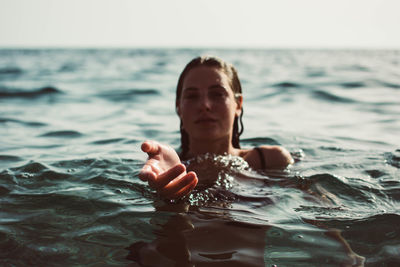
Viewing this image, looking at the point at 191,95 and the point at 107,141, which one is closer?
the point at 191,95

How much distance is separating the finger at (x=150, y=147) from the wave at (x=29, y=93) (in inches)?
361

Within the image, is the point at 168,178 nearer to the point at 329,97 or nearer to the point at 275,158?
the point at 275,158

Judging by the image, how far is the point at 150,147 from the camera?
2.32 meters

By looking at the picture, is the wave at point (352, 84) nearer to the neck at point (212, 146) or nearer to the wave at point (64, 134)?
the wave at point (64, 134)

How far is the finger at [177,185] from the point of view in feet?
7.18

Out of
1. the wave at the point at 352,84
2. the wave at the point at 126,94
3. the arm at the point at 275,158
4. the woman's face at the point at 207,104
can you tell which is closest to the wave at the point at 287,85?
the wave at the point at 352,84

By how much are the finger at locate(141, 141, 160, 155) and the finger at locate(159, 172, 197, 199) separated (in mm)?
233

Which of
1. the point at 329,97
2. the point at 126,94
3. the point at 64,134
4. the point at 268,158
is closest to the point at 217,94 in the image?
the point at 268,158

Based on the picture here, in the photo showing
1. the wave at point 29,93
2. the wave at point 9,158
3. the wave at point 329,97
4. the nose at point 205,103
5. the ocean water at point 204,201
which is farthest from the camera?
the wave at point 29,93

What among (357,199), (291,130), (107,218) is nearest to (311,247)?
(357,199)

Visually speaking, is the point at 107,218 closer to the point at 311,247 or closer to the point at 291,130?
the point at 311,247

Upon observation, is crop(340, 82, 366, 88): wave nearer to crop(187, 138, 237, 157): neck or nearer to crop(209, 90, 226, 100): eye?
crop(187, 138, 237, 157): neck

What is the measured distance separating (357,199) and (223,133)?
130 cm

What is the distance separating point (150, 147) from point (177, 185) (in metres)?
0.28
